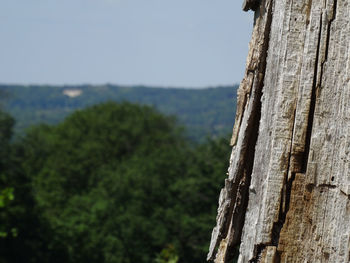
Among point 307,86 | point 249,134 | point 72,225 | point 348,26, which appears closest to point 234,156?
point 249,134

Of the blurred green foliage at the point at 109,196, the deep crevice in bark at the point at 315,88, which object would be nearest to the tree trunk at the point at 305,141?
the deep crevice in bark at the point at 315,88

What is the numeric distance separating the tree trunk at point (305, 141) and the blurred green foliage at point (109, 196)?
20182mm

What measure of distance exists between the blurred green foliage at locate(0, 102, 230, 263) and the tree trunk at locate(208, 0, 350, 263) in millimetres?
20182

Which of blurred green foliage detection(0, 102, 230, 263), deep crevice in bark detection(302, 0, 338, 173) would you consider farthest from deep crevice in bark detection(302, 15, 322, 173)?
blurred green foliage detection(0, 102, 230, 263)

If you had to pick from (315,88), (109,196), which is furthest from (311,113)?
(109,196)

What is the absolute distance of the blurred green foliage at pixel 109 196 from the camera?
106 ft

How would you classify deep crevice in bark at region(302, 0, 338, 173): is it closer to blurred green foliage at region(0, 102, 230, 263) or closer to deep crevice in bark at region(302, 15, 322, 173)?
deep crevice in bark at region(302, 15, 322, 173)

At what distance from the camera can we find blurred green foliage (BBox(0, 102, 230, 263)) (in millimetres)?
32188

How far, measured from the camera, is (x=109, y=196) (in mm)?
40656

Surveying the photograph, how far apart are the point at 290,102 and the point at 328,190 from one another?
310mm

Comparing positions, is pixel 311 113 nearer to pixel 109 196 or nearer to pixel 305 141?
pixel 305 141

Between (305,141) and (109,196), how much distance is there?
3916 centimetres

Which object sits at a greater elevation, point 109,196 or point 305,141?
point 305,141

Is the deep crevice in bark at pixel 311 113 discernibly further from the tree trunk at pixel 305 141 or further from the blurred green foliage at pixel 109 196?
the blurred green foliage at pixel 109 196
